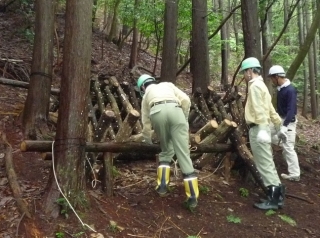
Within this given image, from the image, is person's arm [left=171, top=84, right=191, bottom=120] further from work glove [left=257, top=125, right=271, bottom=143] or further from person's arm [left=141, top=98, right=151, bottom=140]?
work glove [left=257, top=125, right=271, bottom=143]

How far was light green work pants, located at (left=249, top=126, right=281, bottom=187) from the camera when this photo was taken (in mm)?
6184

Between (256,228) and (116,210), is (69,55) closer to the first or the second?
(116,210)

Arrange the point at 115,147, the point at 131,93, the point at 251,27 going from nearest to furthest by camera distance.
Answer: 1. the point at 115,147
2. the point at 131,93
3. the point at 251,27

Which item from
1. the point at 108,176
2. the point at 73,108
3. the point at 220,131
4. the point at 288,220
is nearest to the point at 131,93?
the point at 220,131

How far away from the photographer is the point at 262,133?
614 cm

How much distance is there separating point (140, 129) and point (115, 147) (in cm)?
167

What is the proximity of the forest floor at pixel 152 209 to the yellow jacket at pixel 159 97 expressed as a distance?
0.97 m

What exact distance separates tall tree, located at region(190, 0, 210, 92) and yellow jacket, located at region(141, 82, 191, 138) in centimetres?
411

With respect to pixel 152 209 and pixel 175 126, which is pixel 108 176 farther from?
pixel 175 126

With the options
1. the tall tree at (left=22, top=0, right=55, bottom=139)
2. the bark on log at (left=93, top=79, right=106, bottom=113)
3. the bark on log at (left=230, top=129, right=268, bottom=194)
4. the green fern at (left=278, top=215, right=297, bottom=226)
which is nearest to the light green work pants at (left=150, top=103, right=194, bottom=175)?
the bark on log at (left=230, top=129, right=268, bottom=194)

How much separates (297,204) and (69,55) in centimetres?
418

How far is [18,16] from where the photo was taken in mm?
16969

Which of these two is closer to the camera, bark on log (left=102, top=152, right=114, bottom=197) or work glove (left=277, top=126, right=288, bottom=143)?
bark on log (left=102, top=152, right=114, bottom=197)

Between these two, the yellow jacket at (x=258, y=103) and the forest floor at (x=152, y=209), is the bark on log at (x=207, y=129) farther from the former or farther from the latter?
the forest floor at (x=152, y=209)
